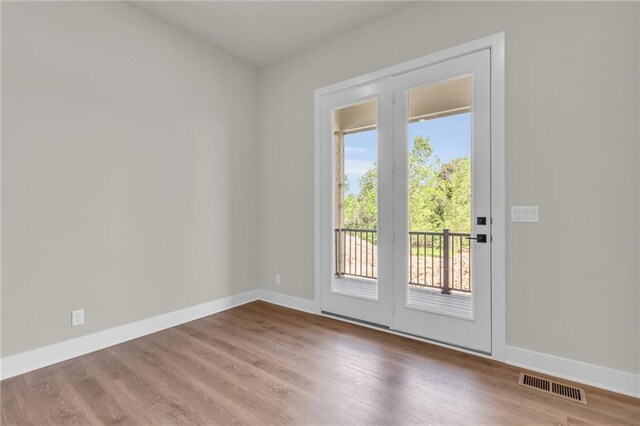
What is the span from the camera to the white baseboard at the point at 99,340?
228 cm

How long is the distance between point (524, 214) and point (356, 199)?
1.50m

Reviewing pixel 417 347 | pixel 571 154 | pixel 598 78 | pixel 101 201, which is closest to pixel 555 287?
pixel 571 154

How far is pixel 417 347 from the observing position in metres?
2.71

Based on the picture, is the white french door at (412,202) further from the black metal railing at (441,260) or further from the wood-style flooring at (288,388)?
the wood-style flooring at (288,388)

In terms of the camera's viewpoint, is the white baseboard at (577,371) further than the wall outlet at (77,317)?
No

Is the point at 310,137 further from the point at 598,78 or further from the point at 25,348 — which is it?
the point at 25,348

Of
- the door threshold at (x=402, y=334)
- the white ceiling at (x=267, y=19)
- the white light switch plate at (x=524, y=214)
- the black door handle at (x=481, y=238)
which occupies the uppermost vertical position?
the white ceiling at (x=267, y=19)

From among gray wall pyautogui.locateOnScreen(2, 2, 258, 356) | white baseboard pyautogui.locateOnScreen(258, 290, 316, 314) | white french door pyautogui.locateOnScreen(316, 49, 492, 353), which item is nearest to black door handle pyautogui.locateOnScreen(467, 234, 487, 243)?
white french door pyautogui.locateOnScreen(316, 49, 492, 353)

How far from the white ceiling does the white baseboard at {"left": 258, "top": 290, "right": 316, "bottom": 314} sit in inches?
115

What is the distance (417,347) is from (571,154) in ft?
6.13

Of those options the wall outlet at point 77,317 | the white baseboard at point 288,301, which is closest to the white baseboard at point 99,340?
the wall outlet at point 77,317

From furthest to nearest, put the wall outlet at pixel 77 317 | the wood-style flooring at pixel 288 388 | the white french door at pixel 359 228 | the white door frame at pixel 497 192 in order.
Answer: the white french door at pixel 359 228 < the wall outlet at pixel 77 317 < the white door frame at pixel 497 192 < the wood-style flooring at pixel 288 388

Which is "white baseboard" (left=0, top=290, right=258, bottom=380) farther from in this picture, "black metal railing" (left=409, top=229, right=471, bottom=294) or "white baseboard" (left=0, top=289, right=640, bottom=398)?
"black metal railing" (left=409, top=229, right=471, bottom=294)

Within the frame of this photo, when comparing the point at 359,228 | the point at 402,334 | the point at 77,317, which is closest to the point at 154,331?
the point at 77,317
